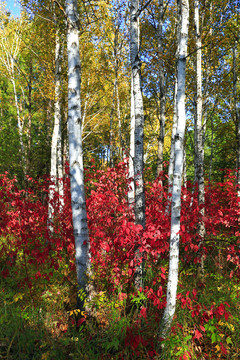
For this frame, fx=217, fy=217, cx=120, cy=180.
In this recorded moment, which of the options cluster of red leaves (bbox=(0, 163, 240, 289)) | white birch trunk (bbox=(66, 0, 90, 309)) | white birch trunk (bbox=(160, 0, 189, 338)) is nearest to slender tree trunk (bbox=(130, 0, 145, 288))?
cluster of red leaves (bbox=(0, 163, 240, 289))

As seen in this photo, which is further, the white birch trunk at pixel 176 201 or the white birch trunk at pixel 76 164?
the white birch trunk at pixel 76 164

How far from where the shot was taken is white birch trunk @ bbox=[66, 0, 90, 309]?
10.1ft

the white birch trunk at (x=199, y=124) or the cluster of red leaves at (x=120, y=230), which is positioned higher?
the white birch trunk at (x=199, y=124)

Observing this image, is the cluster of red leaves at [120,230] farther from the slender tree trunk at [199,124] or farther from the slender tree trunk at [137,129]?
the slender tree trunk at [137,129]

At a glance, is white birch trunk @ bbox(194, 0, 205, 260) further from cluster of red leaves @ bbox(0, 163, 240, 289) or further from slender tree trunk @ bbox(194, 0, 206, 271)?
cluster of red leaves @ bbox(0, 163, 240, 289)

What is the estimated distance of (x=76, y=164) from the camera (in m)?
3.18

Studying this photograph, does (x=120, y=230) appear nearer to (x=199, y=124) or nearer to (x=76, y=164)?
(x=76, y=164)

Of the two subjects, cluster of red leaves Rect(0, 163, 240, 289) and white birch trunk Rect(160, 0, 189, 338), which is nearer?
white birch trunk Rect(160, 0, 189, 338)

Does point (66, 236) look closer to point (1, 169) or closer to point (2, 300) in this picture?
point (2, 300)

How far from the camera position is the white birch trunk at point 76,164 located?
Answer: 3070mm

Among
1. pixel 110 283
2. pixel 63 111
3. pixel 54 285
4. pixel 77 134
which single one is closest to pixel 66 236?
pixel 54 285

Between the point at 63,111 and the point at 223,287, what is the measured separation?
1095 cm

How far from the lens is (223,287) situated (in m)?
3.92

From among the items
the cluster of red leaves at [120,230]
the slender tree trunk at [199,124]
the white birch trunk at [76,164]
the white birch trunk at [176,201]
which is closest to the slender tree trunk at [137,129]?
the cluster of red leaves at [120,230]
